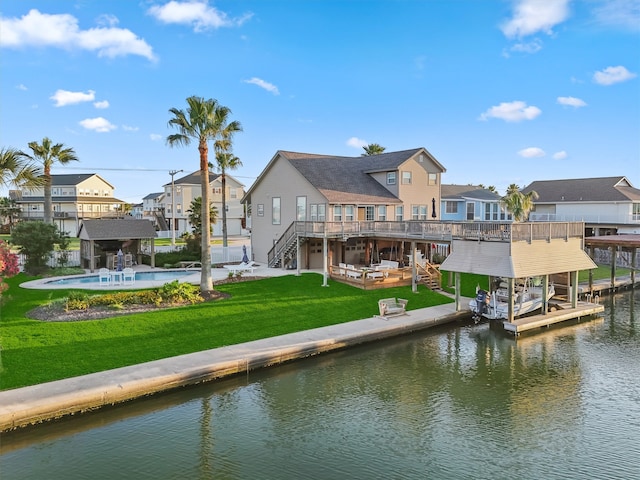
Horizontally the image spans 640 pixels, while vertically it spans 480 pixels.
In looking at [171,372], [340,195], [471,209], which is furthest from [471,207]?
[171,372]

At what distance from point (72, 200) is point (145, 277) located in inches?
1779

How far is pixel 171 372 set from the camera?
13.4 metres

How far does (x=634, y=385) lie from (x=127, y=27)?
87.1 ft

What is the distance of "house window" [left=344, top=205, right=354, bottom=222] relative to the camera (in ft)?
99.2

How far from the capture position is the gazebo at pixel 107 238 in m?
29.6

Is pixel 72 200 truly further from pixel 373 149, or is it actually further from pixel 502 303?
pixel 502 303

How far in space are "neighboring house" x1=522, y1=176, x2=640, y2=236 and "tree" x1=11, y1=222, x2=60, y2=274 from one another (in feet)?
146

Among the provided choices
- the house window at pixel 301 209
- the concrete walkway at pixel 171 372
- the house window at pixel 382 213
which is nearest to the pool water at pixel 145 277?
the house window at pixel 301 209

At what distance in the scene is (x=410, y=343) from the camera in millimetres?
18484

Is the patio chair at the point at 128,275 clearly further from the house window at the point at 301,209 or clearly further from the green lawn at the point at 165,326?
the house window at the point at 301,209

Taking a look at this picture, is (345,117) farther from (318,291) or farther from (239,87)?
(318,291)

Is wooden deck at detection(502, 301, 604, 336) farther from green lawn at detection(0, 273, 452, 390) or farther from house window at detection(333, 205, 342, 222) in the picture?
house window at detection(333, 205, 342, 222)

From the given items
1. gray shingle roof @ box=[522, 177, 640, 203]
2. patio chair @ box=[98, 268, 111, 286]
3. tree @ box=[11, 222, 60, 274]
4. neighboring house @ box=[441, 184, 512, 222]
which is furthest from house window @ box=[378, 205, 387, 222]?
gray shingle roof @ box=[522, 177, 640, 203]

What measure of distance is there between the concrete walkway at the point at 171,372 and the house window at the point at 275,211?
599 inches
